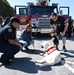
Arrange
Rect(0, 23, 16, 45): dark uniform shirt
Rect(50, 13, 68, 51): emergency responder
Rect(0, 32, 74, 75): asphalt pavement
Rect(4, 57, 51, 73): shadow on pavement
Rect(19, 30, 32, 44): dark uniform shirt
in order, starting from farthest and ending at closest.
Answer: Rect(19, 30, 32, 44): dark uniform shirt, Rect(50, 13, 68, 51): emergency responder, Rect(0, 23, 16, 45): dark uniform shirt, Rect(4, 57, 51, 73): shadow on pavement, Rect(0, 32, 74, 75): asphalt pavement

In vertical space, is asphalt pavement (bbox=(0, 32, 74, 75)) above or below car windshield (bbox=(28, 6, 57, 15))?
below

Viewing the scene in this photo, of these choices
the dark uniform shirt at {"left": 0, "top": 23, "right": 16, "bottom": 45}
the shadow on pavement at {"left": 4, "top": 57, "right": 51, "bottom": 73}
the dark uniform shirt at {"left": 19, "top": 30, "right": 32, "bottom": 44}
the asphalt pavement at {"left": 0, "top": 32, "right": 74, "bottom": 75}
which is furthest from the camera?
the dark uniform shirt at {"left": 19, "top": 30, "right": 32, "bottom": 44}

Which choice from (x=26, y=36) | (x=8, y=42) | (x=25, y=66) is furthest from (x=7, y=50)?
(x=26, y=36)

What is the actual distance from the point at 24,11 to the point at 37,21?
157cm

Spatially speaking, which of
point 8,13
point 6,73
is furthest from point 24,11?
point 8,13

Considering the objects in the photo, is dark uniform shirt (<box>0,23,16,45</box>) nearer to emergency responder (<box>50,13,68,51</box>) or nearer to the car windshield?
emergency responder (<box>50,13,68,51</box>)

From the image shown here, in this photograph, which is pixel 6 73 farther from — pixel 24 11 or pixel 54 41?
pixel 24 11

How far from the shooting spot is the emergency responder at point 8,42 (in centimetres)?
720

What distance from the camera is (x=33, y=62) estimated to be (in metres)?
7.62

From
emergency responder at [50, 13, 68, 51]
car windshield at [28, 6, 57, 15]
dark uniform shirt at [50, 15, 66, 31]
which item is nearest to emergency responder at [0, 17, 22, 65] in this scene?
emergency responder at [50, 13, 68, 51]

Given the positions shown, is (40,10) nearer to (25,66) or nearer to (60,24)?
(60,24)

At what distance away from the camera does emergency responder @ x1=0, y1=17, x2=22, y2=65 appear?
720 centimetres

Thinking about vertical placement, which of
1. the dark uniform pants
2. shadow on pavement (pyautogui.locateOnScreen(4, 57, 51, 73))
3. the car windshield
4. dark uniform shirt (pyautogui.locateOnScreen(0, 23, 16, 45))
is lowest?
shadow on pavement (pyautogui.locateOnScreen(4, 57, 51, 73))

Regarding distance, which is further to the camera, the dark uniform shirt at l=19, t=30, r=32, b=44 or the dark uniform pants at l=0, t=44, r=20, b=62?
the dark uniform shirt at l=19, t=30, r=32, b=44
